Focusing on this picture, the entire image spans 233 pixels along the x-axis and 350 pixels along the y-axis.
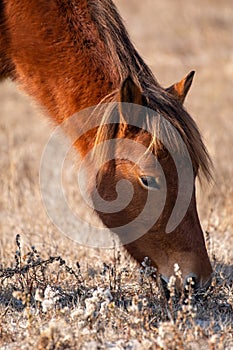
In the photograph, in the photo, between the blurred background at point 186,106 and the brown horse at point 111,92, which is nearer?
the brown horse at point 111,92

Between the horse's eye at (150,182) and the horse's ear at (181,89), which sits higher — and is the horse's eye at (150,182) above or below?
below

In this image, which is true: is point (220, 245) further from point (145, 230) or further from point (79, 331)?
point (79, 331)

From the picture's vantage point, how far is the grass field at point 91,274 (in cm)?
311

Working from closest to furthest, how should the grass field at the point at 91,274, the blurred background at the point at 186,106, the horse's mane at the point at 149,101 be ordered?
1. the grass field at the point at 91,274
2. the horse's mane at the point at 149,101
3. the blurred background at the point at 186,106

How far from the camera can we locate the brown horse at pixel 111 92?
353cm

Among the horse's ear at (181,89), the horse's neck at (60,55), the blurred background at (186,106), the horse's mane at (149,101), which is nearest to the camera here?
the horse's mane at (149,101)

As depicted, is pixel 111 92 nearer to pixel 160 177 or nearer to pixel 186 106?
pixel 160 177

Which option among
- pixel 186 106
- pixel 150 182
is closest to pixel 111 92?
pixel 150 182

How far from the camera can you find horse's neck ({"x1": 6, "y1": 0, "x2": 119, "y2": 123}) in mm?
3645

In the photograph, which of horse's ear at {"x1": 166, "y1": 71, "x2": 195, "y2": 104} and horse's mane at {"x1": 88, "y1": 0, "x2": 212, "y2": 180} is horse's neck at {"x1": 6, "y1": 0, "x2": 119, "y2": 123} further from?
horse's ear at {"x1": 166, "y1": 71, "x2": 195, "y2": 104}

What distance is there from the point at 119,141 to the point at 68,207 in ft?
8.48

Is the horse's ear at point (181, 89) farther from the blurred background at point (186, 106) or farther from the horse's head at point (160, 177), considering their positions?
the blurred background at point (186, 106)

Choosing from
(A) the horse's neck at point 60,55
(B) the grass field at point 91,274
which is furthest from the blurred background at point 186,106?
(A) the horse's neck at point 60,55

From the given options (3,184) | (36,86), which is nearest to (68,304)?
(36,86)
